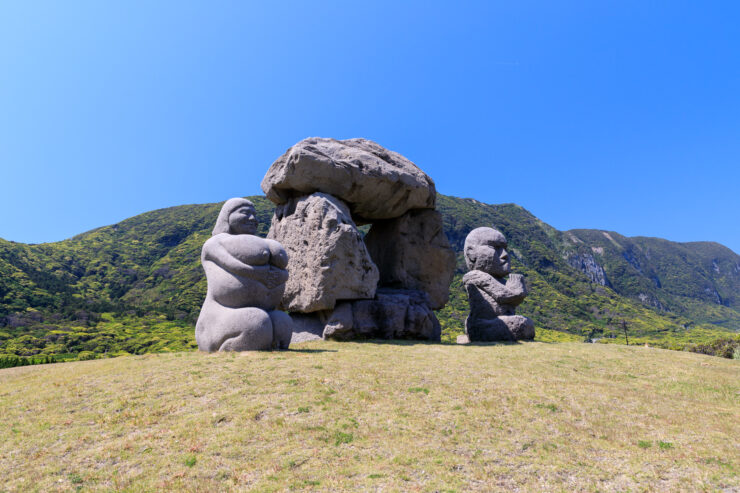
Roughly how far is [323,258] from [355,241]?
1028 millimetres

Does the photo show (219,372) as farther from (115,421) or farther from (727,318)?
(727,318)

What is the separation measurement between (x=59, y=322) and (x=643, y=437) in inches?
1276

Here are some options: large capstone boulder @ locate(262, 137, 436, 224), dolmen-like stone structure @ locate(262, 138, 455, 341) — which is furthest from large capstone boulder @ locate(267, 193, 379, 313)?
large capstone boulder @ locate(262, 137, 436, 224)

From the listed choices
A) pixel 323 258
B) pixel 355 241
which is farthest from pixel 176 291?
pixel 355 241

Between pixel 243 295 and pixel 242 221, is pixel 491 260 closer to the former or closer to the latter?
pixel 242 221

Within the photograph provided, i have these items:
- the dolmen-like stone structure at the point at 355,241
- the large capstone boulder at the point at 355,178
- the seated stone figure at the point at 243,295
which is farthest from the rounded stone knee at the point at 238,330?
the large capstone boulder at the point at 355,178

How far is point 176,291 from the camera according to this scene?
3584cm

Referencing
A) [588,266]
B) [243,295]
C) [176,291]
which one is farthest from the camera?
[588,266]

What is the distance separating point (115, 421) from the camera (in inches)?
200

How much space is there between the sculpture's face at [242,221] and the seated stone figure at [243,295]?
30 centimetres

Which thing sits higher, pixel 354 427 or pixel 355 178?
pixel 355 178

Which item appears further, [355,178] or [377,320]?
[355,178]

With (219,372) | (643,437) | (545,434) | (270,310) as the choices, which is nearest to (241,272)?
(270,310)

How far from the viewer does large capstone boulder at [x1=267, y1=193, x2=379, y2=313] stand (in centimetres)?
1145
